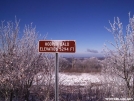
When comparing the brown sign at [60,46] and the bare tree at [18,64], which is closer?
the brown sign at [60,46]

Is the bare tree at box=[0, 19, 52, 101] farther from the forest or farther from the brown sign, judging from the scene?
the brown sign

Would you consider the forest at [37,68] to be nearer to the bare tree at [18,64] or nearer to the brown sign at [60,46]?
the bare tree at [18,64]

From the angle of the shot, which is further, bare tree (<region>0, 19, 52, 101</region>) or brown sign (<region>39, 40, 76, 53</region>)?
bare tree (<region>0, 19, 52, 101</region>)

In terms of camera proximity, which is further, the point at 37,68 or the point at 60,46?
the point at 37,68

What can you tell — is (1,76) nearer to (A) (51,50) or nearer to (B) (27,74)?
(B) (27,74)

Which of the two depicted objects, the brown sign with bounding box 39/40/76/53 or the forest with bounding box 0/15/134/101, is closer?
the brown sign with bounding box 39/40/76/53

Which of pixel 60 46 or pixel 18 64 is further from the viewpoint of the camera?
pixel 18 64

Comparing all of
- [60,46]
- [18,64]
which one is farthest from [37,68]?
[60,46]

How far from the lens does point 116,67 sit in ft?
20.5

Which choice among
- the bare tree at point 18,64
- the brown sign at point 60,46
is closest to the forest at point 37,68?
the bare tree at point 18,64

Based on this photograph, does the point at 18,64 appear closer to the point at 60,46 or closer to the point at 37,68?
the point at 37,68

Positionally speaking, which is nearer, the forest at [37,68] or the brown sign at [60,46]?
the brown sign at [60,46]

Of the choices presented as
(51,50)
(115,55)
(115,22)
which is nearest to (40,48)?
(51,50)

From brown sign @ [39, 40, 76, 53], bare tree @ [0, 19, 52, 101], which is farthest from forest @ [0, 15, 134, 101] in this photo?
brown sign @ [39, 40, 76, 53]
